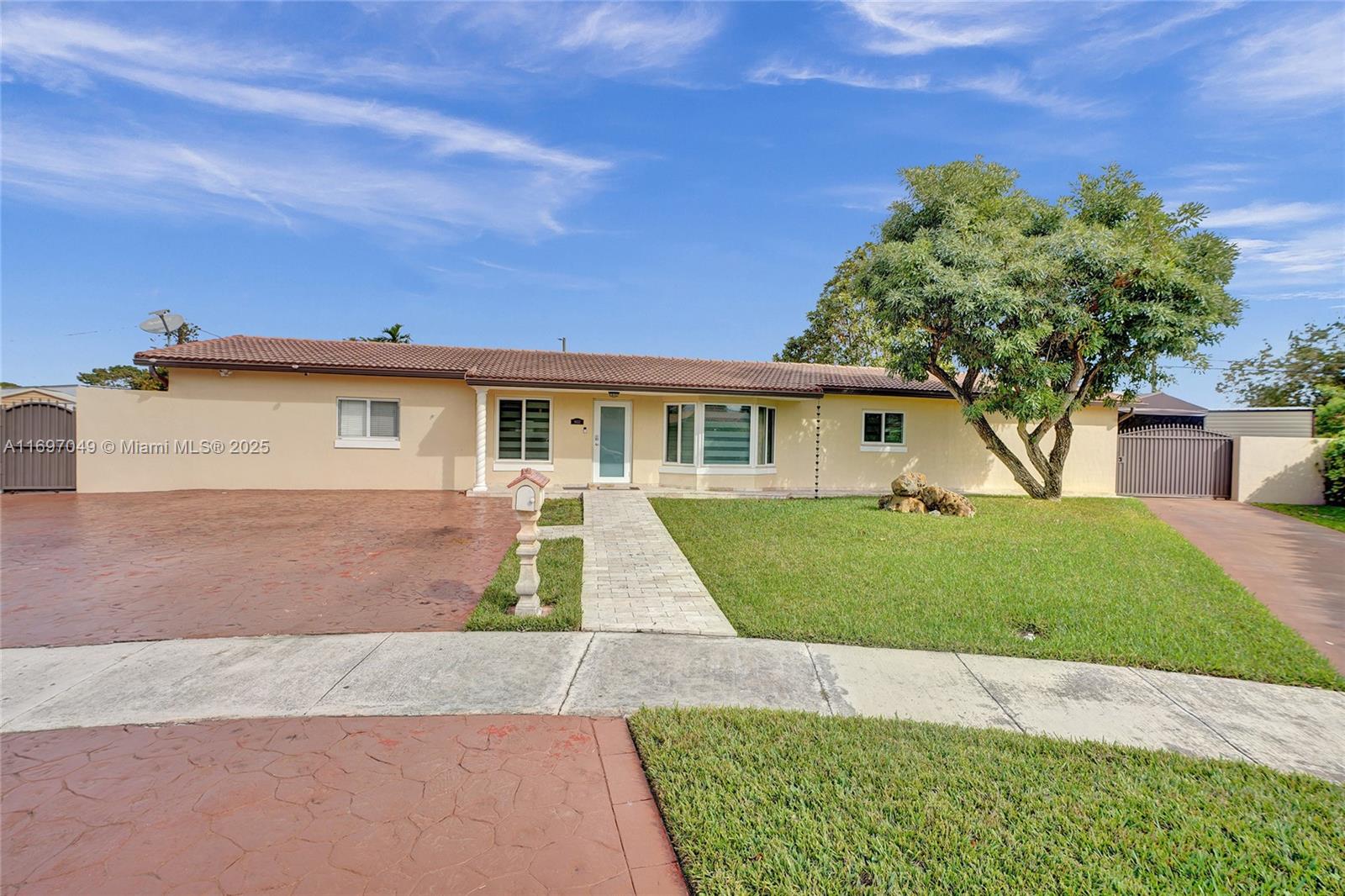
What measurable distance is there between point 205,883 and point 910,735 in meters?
3.57

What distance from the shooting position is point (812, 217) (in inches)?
747

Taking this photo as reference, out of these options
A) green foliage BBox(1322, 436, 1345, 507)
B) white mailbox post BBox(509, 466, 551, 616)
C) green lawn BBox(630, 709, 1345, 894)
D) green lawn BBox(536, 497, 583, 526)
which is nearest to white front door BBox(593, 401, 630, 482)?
green lawn BBox(536, 497, 583, 526)

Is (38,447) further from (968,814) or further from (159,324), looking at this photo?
(968,814)

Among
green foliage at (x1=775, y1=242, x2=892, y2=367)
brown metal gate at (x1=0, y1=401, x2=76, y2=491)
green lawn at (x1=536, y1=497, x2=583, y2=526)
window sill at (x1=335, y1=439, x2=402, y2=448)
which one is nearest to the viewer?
green lawn at (x1=536, y1=497, x2=583, y2=526)

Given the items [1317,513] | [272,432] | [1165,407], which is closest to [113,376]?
[272,432]

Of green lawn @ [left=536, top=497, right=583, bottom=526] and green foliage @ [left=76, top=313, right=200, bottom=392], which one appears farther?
green foliage @ [left=76, top=313, right=200, bottom=392]

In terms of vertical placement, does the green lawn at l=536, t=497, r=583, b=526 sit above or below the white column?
below

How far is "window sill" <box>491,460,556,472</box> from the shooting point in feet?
50.5

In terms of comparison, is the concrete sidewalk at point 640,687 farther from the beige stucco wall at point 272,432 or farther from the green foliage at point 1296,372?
the green foliage at point 1296,372

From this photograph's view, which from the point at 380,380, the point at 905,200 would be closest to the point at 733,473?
the point at 905,200

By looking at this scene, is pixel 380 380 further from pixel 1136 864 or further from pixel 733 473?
pixel 1136 864

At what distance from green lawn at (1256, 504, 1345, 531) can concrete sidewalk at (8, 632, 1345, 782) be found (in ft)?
42.8

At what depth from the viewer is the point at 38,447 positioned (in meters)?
13.4

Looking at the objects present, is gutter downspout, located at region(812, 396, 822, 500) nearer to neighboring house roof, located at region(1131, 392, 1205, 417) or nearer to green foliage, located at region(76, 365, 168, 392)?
neighboring house roof, located at region(1131, 392, 1205, 417)
